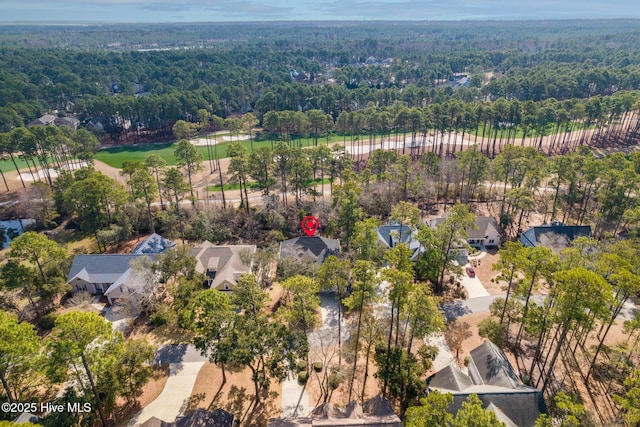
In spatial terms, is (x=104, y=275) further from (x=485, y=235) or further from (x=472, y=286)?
(x=485, y=235)

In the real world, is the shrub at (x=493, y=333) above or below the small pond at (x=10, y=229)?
above

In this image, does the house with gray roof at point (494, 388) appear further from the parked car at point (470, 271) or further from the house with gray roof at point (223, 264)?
the house with gray roof at point (223, 264)

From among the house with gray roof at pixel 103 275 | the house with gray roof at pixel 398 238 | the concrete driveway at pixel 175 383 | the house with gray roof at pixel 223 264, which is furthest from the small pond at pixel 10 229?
the house with gray roof at pixel 398 238

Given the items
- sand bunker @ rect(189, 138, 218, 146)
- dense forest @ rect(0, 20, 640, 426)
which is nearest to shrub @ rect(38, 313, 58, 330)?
dense forest @ rect(0, 20, 640, 426)

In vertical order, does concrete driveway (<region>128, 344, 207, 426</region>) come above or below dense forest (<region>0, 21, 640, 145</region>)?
below

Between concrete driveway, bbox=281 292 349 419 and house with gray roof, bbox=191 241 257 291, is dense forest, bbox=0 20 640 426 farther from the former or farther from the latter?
house with gray roof, bbox=191 241 257 291

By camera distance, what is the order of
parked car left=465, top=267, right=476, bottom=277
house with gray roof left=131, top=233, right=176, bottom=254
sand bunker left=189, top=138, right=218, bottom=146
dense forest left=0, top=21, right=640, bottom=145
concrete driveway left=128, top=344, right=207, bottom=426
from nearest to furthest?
concrete driveway left=128, top=344, right=207, bottom=426
parked car left=465, top=267, right=476, bottom=277
house with gray roof left=131, top=233, right=176, bottom=254
sand bunker left=189, top=138, right=218, bottom=146
dense forest left=0, top=21, right=640, bottom=145
